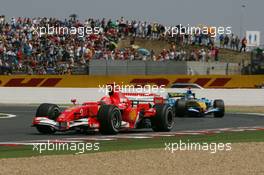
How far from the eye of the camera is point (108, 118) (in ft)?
50.3

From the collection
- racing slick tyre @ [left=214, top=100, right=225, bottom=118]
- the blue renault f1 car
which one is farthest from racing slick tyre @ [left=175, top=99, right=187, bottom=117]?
racing slick tyre @ [left=214, top=100, right=225, bottom=118]

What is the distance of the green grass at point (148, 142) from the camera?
38.8 ft

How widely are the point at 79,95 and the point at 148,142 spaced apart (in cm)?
1866

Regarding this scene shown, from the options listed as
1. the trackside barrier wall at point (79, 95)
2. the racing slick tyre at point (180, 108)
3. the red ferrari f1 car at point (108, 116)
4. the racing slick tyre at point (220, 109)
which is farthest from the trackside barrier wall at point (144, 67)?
the red ferrari f1 car at point (108, 116)

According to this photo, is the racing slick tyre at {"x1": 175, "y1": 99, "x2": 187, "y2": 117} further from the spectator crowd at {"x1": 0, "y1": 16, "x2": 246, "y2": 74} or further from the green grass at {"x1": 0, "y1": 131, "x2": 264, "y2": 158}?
the spectator crowd at {"x1": 0, "y1": 16, "x2": 246, "y2": 74}

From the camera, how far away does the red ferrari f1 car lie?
15.5 meters

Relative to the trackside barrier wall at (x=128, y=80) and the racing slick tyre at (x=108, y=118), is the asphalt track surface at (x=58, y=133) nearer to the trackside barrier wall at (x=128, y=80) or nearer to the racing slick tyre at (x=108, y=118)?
the racing slick tyre at (x=108, y=118)

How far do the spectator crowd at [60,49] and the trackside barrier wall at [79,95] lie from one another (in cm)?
237

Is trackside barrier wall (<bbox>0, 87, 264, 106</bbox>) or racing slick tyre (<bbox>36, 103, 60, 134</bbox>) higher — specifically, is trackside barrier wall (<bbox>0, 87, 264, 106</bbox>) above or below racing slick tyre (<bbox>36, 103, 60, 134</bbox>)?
below

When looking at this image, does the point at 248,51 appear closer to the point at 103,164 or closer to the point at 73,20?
the point at 73,20

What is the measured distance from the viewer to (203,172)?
9.46 meters

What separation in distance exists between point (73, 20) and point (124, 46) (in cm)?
341

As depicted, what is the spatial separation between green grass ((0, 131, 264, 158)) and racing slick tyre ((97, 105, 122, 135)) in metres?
1.08

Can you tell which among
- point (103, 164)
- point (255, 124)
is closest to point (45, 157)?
point (103, 164)
